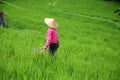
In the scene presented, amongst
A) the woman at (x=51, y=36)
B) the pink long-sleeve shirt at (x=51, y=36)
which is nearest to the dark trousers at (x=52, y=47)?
the woman at (x=51, y=36)

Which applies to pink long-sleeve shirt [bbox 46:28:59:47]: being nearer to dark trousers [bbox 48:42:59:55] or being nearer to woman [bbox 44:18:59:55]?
woman [bbox 44:18:59:55]

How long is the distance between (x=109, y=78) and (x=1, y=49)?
2.59 metres

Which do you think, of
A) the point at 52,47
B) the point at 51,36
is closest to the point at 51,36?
the point at 51,36

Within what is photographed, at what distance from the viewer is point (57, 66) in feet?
17.3

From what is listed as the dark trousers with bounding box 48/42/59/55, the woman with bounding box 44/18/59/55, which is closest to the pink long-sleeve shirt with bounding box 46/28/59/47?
the woman with bounding box 44/18/59/55

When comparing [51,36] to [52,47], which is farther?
[52,47]

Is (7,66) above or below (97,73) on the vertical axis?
above

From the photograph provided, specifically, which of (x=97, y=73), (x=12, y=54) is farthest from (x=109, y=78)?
(x=12, y=54)

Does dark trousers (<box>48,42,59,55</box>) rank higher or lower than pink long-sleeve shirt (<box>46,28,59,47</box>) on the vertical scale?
lower

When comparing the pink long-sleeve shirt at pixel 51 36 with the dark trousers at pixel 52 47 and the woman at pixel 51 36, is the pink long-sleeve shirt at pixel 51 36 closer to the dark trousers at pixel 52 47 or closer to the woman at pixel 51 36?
the woman at pixel 51 36

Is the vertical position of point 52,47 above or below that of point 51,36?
below

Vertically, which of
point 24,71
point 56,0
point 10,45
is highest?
point 24,71

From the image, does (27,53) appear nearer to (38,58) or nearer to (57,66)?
(38,58)

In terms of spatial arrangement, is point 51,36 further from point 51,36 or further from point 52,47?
point 52,47
